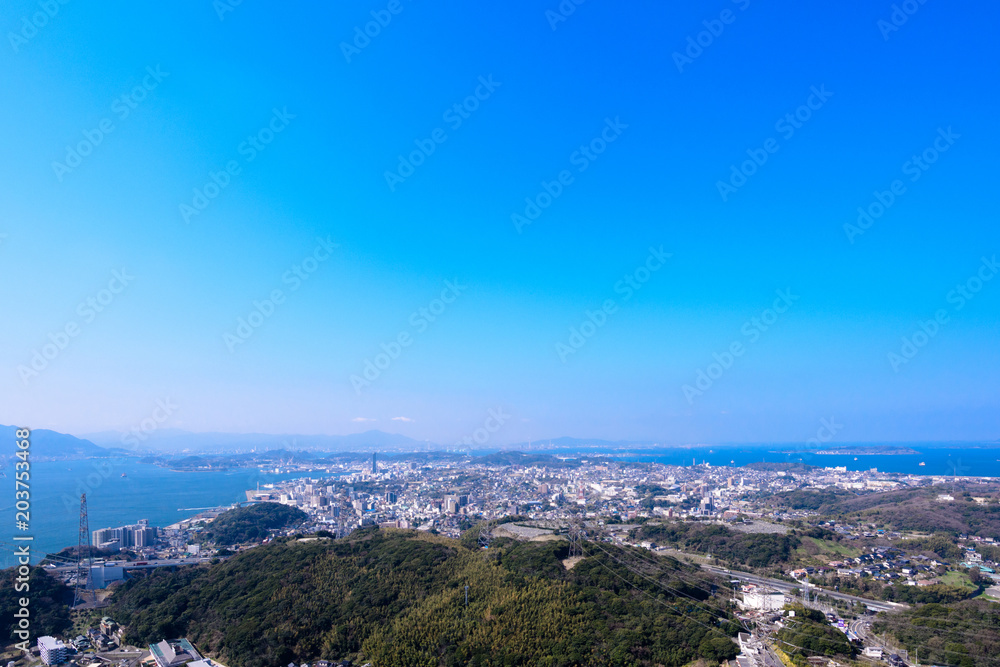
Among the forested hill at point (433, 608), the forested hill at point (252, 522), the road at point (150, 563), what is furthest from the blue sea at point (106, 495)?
the forested hill at point (433, 608)

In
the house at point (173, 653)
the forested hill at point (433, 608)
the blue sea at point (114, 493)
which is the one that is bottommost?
the blue sea at point (114, 493)

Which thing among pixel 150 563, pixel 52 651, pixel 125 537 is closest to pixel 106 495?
pixel 125 537

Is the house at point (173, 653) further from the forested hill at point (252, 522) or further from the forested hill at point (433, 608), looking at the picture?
the forested hill at point (252, 522)

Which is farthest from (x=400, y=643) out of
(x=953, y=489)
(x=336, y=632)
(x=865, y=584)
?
(x=953, y=489)

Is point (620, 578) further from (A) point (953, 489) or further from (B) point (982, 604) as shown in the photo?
(A) point (953, 489)

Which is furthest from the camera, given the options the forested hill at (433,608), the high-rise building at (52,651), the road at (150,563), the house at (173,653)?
the road at (150,563)

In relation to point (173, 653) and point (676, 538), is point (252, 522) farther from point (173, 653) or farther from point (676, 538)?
point (676, 538)
